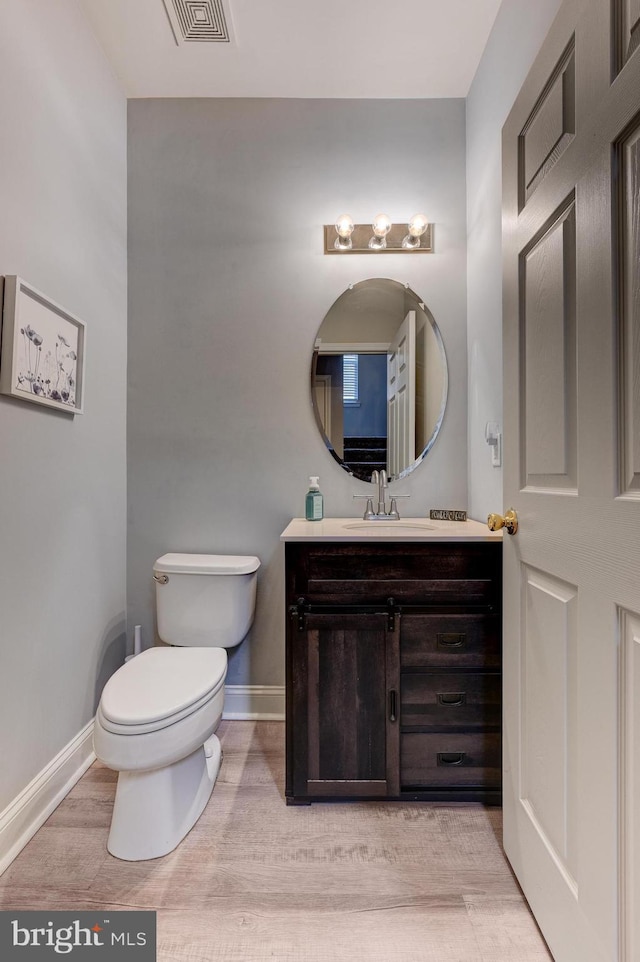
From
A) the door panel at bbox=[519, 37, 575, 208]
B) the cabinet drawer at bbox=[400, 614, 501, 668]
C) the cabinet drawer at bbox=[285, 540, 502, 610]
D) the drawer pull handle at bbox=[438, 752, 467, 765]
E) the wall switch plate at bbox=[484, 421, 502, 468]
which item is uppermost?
the door panel at bbox=[519, 37, 575, 208]

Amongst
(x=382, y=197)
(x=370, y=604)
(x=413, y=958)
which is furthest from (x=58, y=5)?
(x=413, y=958)

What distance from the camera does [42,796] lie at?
4.85 feet

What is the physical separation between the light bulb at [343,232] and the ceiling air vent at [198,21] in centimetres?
72

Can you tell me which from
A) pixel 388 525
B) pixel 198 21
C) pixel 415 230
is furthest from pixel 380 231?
pixel 388 525

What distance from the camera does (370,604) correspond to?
1.54m

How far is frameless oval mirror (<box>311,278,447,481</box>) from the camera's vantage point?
2061 millimetres

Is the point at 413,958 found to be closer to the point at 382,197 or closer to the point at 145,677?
the point at 145,677

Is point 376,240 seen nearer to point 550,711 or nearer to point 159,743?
point 550,711

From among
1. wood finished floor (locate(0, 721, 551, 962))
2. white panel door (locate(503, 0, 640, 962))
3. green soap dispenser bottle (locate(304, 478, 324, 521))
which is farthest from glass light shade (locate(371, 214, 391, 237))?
wood finished floor (locate(0, 721, 551, 962))

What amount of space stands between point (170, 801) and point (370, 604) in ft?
2.63

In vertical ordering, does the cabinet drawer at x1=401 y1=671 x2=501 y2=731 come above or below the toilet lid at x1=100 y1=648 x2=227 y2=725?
below

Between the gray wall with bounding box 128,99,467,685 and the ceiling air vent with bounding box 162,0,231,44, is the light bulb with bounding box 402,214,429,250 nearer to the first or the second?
the gray wall with bounding box 128,99,467,685

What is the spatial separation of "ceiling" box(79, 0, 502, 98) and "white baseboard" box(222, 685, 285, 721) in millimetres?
2510

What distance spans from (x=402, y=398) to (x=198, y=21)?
4.99 ft
